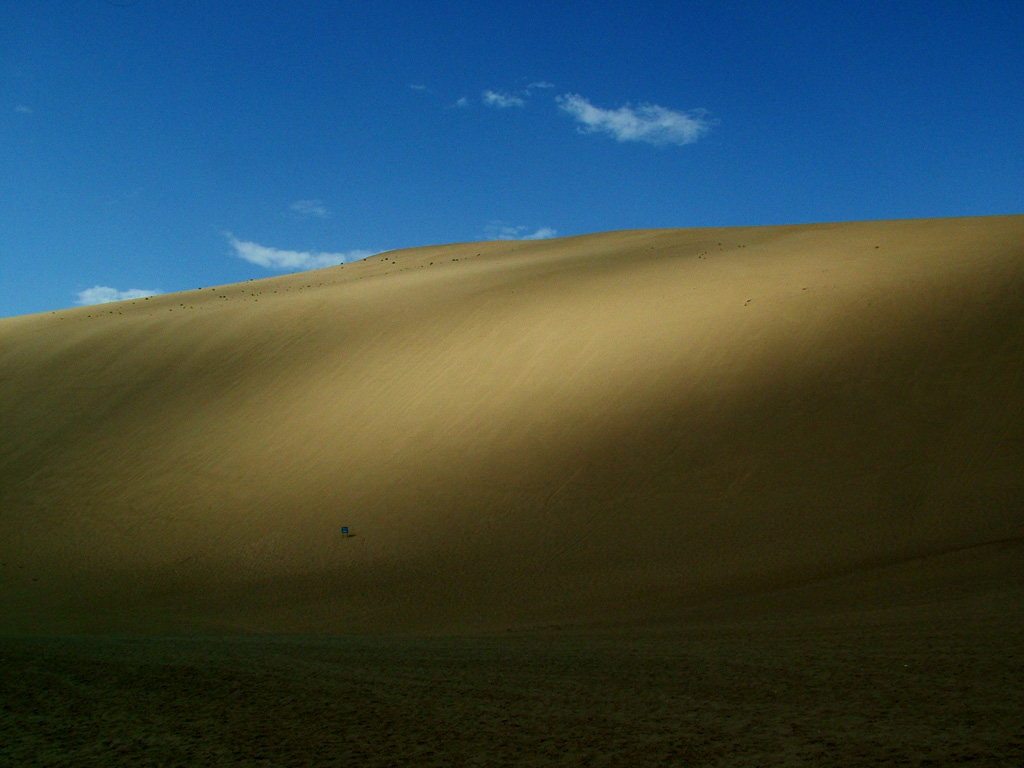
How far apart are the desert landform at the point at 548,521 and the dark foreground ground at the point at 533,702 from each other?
0.09 feet

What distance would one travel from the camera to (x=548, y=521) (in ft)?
30.8

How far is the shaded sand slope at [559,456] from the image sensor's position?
8.05 metres

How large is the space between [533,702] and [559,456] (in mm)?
6711

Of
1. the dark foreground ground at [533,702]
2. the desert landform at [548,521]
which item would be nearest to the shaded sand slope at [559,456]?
the desert landform at [548,521]

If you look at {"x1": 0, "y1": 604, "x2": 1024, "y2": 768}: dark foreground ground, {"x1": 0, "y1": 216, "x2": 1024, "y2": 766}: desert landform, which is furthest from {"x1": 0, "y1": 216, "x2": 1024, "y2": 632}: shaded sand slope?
{"x1": 0, "y1": 604, "x2": 1024, "y2": 768}: dark foreground ground

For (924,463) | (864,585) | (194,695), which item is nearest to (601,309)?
(924,463)

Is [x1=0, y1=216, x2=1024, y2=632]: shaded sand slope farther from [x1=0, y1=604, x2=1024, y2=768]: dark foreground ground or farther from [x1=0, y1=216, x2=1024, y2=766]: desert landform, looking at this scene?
[x1=0, y1=604, x2=1024, y2=768]: dark foreground ground

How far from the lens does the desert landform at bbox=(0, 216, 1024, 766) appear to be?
3613mm

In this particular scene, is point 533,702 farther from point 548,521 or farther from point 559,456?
point 559,456

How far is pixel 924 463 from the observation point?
8.70 meters

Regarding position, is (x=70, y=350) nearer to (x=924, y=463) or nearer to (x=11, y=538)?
(x=11, y=538)

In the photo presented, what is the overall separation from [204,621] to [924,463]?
8.24m

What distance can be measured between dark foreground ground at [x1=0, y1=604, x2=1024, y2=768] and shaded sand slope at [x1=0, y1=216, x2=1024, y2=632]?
7.61ft

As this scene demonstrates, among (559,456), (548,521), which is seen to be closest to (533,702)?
(548,521)
